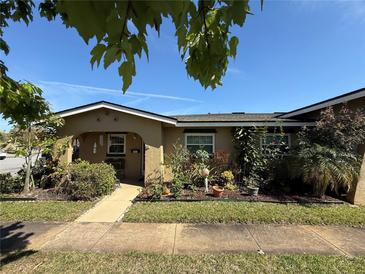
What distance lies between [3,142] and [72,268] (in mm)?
7182

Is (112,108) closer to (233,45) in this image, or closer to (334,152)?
(334,152)

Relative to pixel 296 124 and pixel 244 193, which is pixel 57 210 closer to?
pixel 244 193

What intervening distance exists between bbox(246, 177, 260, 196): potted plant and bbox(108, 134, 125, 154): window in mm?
7139

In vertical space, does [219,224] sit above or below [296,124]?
below

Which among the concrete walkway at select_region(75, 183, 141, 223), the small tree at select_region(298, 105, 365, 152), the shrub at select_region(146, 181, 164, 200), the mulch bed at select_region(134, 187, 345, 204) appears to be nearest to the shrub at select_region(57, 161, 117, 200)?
the concrete walkway at select_region(75, 183, 141, 223)

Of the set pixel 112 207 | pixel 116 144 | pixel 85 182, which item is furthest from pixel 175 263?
pixel 116 144

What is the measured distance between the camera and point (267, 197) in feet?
30.0

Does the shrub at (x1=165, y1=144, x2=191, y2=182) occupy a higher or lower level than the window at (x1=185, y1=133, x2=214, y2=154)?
lower

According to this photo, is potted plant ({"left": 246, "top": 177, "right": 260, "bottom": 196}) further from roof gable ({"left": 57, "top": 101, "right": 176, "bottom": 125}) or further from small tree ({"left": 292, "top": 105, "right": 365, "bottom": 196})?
roof gable ({"left": 57, "top": 101, "right": 176, "bottom": 125})

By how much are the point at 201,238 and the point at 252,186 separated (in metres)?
5.12

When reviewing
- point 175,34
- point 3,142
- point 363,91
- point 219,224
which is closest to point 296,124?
point 363,91

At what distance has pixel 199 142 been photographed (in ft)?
39.0

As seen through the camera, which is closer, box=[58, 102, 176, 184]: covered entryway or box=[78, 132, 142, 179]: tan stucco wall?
box=[58, 102, 176, 184]: covered entryway

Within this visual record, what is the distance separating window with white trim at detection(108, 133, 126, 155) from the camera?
13.7m
